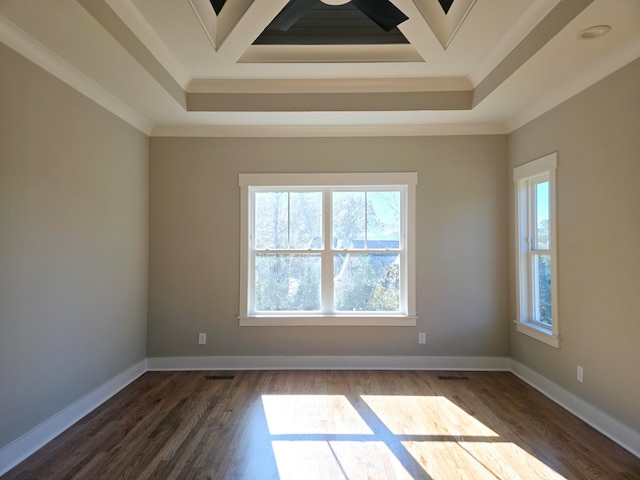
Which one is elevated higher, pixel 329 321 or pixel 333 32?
pixel 333 32

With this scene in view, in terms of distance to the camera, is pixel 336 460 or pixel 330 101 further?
pixel 330 101

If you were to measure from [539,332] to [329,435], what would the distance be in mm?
2178

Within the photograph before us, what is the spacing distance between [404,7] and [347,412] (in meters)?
3.01

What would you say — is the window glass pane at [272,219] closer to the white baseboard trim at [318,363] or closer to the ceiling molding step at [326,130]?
the ceiling molding step at [326,130]

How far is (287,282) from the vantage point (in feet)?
13.2

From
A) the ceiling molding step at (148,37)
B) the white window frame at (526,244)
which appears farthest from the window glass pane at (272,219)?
the white window frame at (526,244)

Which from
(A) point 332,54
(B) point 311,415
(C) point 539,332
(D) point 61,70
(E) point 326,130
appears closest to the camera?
(D) point 61,70

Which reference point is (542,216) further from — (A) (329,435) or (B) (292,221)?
(A) (329,435)

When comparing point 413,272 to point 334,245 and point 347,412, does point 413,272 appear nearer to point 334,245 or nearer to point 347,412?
point 334,245

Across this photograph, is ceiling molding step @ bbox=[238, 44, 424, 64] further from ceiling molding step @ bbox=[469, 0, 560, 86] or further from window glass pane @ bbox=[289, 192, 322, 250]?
window glass pane @ bbox=[289, 192, 322, 250]

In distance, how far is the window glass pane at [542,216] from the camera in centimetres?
336

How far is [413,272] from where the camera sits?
12.8 feet

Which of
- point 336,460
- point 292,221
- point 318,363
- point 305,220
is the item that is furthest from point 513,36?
point 318,363

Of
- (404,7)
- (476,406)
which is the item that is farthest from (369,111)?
(476,406)
